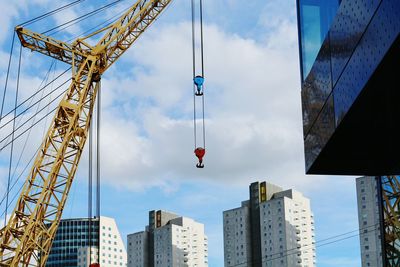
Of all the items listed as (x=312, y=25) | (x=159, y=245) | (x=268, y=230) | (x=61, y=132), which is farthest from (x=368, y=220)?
(x=312, y=25)

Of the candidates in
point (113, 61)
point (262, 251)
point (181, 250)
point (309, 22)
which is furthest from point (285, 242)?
point (309, 22)

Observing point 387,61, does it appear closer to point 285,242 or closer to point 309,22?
point 309,22

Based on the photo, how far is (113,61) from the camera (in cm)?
6353

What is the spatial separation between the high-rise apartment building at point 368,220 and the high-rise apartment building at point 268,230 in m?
17.6

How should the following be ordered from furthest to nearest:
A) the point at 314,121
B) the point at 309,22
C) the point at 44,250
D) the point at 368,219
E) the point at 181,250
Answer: the point at 181,250 → the point at 368,219 → the point at 44,250 → the point at 309,22 → the point at 314,121

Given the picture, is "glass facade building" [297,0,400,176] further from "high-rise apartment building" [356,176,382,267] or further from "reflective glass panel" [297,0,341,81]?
"high-rise apartment building" [356,176,382,267]

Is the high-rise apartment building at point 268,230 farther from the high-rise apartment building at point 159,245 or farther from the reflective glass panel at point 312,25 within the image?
the reflective glass panel at point 312,25

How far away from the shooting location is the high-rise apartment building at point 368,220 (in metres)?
157

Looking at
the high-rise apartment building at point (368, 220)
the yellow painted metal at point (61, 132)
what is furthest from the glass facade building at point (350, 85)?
the high-rise apartment building at point (368, 220)

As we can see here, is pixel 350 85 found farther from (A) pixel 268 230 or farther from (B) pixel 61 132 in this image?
(A) pixel 268 230

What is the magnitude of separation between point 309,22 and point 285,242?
15523cm

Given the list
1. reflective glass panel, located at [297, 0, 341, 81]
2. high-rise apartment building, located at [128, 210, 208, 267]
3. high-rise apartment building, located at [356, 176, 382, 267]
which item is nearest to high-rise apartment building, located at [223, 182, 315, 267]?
high-rise apartment building, located at [356, 176, 382, 267]

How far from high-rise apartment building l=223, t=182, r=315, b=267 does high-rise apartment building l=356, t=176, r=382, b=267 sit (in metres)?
17.6

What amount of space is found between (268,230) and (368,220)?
23779 mm
